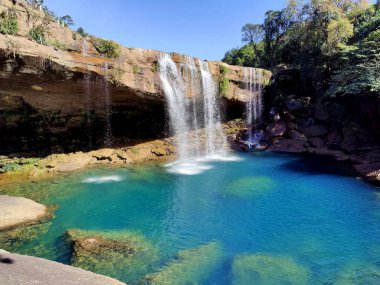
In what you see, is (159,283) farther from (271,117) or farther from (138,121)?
(271,117)

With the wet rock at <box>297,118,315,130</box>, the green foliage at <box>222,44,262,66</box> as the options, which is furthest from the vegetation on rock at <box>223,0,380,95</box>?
the green foliage at <box>222,44,262,66</box>

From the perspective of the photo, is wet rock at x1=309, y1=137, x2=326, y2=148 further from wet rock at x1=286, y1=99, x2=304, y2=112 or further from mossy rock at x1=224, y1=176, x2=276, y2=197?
mossy rock at x1=224, y1=176, x2=276, y2=197

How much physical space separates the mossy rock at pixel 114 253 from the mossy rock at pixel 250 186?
18.3 feet

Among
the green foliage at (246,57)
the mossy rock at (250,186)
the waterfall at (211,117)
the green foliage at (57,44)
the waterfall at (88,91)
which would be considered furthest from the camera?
the green foliage at (246,57)

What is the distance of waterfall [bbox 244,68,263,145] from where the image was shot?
2438 centimetres

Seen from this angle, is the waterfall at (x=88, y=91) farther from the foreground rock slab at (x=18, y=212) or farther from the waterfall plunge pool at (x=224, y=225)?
the foreground rock slab at (x=18, y=212)

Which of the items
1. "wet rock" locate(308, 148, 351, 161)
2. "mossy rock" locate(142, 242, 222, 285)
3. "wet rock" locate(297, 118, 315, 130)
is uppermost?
"wet rock" locate(297, 118, 315, 130)

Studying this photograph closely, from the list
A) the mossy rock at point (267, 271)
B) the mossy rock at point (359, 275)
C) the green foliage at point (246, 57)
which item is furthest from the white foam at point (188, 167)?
the green foliage at point (246, 57)

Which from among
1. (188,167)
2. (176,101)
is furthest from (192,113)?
(188,167)

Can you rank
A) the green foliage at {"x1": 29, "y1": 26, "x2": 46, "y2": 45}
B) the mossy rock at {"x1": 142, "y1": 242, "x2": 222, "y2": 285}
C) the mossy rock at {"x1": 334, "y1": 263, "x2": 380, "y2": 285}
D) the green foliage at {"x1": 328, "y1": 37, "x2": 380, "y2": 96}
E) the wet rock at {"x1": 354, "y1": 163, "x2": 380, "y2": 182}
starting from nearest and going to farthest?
the mossy rock at {"x1": 334, "y1": 263, "x2": 380, "y2": 285}, the mossy rock at {"x1": 142, "y1": 242, "x2": 222, "y2": 285}, the wet rock at {"x1": 354, "y1": 163, "x2": 380, "y2": 182}, the green foliage at {"x1": 29, "y1": 26, "x2": 46, "y2": 45}, the green foliage at {"x1": 328, "y1": 37, "x2": 380, "y2": 96}

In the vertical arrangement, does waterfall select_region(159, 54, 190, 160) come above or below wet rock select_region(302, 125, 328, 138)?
above

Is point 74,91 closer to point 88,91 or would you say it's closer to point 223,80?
point 88,91

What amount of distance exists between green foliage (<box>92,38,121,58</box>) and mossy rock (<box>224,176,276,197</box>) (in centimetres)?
1027

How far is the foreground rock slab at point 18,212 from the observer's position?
9.80 metres
